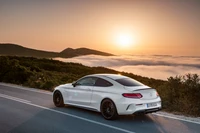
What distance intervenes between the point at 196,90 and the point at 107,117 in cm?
451

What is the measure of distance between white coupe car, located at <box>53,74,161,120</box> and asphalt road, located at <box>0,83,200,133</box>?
350mm

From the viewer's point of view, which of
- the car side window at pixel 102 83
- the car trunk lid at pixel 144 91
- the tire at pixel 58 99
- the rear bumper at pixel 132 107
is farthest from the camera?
the tire at pixel 58 99

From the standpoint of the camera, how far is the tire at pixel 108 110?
10.1m

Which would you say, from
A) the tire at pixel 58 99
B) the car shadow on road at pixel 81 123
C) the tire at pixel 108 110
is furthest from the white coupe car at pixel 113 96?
the tire at pixel 58 99

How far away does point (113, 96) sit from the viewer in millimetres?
10195

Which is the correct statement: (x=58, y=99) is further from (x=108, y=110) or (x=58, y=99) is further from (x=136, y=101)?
(x=136, y=101)

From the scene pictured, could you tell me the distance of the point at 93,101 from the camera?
11.0 meters

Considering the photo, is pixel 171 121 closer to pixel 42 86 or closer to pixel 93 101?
pixel 93 101

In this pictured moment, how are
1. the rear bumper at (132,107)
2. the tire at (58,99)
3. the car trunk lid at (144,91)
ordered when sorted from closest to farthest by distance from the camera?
the rear bumper at (132,107) → the car trunk lid at (144,91) → the tire at (58,99)

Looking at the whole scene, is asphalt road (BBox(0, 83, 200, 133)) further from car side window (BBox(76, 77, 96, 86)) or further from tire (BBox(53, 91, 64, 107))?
car side window (BBox(76, 77, 96, 86))

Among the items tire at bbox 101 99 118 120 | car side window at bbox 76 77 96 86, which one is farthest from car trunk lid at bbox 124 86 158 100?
car side window at bbox 76 77 96 86

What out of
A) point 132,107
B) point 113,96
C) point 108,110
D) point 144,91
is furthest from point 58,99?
point 144,91

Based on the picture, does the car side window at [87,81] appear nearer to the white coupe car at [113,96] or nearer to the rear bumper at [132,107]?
Answer: the white coupe car at [113,96]

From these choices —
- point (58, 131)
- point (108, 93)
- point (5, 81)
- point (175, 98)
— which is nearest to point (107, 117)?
point (108, 93)
